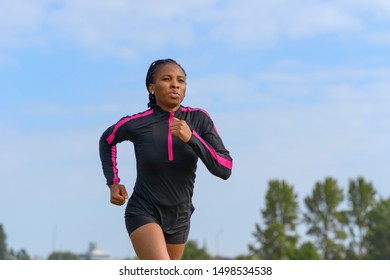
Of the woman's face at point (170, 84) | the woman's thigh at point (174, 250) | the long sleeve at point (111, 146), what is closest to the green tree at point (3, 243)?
the long sleeve at point (111, 146)

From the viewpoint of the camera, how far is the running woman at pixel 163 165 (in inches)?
286

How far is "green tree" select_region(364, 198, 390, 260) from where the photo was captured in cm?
7681

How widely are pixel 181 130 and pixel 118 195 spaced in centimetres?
102

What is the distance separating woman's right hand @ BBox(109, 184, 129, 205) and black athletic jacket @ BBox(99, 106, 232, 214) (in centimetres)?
12

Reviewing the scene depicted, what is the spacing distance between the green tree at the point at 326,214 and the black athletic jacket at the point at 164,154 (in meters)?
67.1

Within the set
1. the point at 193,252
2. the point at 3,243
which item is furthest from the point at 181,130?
the point at 3,243

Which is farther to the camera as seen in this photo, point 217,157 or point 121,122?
point 121,122

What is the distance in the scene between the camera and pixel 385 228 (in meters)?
76.8

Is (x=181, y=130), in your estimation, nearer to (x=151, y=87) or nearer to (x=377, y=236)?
(x=151, y=87)

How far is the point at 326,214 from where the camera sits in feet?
246
